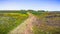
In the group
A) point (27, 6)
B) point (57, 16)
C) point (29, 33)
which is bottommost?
point (29, 33)

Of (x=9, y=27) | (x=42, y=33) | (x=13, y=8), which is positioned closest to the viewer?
(x=42, y=33)

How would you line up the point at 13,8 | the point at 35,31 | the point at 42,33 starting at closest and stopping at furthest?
the point at 42,33 → the point at 35,31 → the point at 13,8

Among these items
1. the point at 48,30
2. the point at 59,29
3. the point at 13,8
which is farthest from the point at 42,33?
the point at 13,8

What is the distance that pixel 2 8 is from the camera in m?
4.82

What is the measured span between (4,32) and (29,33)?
0.67m

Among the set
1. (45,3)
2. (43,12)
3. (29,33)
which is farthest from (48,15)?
(29,33)

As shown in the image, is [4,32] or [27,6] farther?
[27,6]

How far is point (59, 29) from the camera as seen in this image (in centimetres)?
412

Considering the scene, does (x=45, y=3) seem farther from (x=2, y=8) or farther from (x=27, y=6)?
(x=2, y=8)

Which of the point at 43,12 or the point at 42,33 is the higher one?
the point at 43,12

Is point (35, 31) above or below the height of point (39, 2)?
below

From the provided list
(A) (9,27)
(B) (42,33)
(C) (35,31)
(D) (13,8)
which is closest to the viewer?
(B) (42,33)

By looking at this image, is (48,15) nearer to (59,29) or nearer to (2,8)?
(59,29)

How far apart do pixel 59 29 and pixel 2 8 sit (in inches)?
70.3
